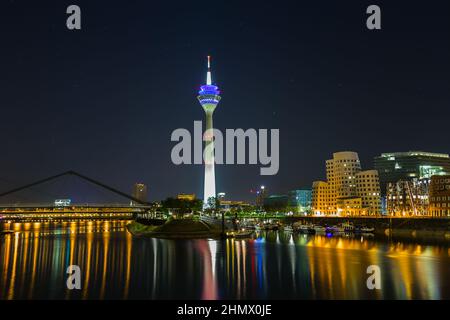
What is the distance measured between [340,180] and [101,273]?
104 metres

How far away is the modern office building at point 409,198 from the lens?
94631mm

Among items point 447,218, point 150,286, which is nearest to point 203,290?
point 150,286

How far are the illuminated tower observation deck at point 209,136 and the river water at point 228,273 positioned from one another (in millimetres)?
83691

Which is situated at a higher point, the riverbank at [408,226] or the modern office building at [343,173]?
the modern office building at [343,173]

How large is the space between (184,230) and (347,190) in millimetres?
69641

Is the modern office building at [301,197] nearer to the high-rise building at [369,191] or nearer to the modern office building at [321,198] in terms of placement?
the modern office building at [321,198]

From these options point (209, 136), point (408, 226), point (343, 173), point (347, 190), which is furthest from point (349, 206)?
point (209, 136)

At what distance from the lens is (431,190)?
89.9 meters

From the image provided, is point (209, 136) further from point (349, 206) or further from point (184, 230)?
point (184, 230)

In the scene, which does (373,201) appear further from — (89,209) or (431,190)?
(89,209)

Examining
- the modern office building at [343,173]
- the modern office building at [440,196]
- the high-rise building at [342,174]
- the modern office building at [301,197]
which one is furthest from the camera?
the modern office building at [301,197]

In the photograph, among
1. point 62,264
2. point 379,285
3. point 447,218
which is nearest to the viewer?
point 379,285

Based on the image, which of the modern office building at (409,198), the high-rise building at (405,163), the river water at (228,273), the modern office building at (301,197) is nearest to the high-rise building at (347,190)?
the modern office building at (409,198)
